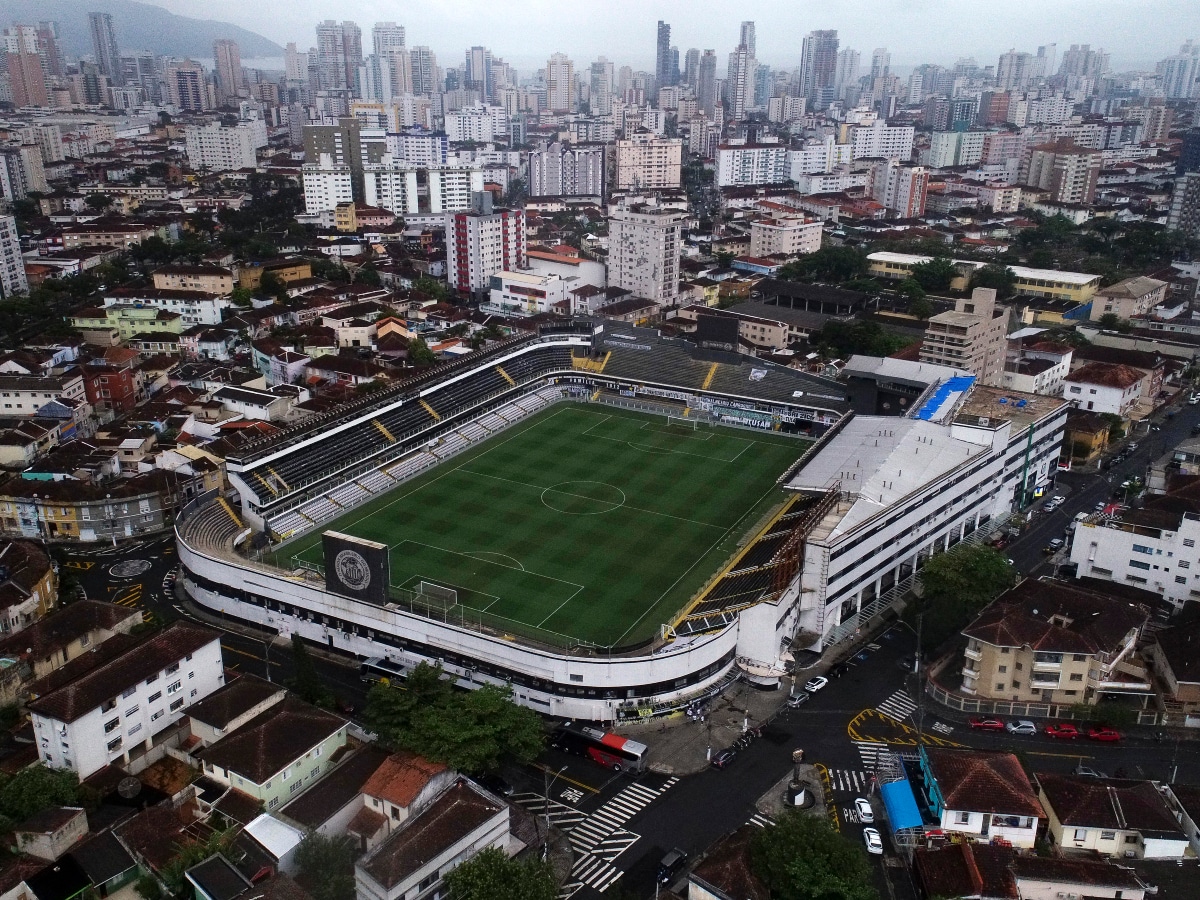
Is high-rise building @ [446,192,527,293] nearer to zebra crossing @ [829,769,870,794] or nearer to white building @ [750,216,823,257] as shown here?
→ white building @ [750,216,823,257]

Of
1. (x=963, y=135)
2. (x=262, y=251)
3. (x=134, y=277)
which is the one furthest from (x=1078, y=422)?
(x=963, y=135)

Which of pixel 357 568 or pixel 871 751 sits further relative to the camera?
pixel 357 568

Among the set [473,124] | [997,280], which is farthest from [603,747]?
[473,124]

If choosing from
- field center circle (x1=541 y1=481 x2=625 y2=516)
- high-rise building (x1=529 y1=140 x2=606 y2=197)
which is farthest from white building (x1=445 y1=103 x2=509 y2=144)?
field center circle (x1=541 y1=481 x2=625 y2=516)

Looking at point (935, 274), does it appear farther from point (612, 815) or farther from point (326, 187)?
point (612, 815)

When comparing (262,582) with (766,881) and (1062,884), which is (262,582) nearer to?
(766,881)
